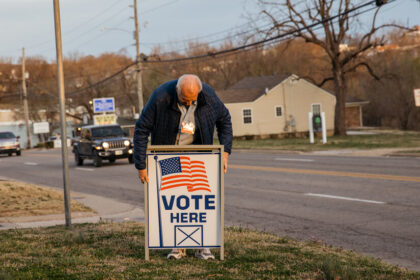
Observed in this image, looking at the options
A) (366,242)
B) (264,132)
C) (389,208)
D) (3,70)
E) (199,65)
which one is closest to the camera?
(366,242)

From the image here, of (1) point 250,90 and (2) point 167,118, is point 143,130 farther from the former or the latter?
(1) point 250,90

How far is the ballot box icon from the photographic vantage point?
5840mm

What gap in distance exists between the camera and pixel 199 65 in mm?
76625

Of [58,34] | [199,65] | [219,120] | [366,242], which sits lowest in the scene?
[366,242]

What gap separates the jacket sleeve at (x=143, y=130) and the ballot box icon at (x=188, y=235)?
2.39 feet

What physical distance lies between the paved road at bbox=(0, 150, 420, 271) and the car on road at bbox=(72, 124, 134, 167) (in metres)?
2.72

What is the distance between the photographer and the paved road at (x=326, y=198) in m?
8.41

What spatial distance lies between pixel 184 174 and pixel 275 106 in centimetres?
4851

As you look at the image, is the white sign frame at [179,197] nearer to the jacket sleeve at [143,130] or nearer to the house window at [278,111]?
the jacket sleeve at [143,130]

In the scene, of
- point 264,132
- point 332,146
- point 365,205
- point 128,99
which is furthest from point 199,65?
point 365,205

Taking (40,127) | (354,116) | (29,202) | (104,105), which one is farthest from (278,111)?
(29,202)

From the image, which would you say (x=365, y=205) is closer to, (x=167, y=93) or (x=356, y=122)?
(x=167, y=93)

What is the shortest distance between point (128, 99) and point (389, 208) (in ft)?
265

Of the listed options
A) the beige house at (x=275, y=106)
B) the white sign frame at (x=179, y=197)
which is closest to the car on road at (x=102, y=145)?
the white sign frame at (x=179, y=197)
